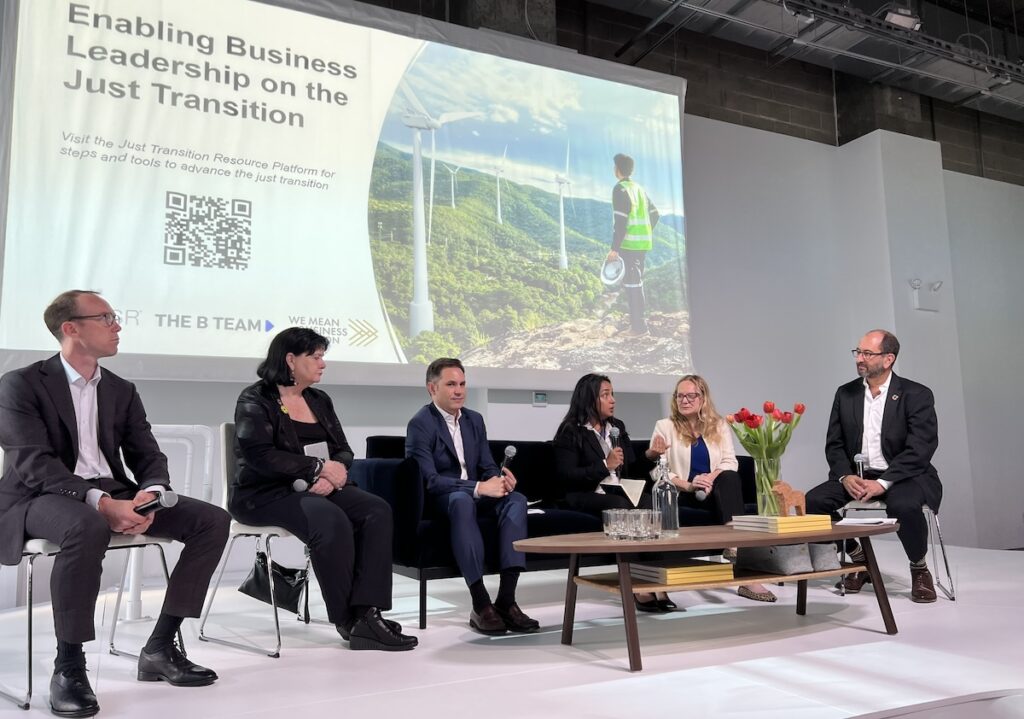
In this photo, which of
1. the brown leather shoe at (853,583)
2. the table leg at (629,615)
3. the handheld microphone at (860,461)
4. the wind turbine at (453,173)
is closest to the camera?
the table leg at (629,615)

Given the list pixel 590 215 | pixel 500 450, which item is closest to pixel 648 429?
pixel 590 215

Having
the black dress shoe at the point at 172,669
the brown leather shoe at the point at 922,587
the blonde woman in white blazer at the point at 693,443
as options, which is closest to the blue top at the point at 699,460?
the blonde woman in white blazer at the point at 693,443

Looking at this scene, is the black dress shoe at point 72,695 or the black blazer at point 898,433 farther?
the black blazer at point 898,433

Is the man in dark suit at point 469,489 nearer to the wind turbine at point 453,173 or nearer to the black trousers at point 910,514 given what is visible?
the black trousers at point 910,514

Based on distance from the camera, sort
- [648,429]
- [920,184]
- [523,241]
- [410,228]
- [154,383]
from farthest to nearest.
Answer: [920,184] < [648,429] < [523,241] < [410,228] < [154,383]

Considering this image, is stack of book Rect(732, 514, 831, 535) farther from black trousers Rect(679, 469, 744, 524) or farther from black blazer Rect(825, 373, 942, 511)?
black blazer Rect(825, 373, 942, 511)

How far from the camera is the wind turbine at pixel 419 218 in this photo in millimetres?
4750

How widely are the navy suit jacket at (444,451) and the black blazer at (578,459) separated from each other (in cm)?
36

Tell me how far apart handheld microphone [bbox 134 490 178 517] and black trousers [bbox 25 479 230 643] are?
11 centimetres

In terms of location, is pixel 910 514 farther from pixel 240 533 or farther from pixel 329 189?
pixel 329 189

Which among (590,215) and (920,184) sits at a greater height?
(920,184)

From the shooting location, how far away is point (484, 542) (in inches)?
125

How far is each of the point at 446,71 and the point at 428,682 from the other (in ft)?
12.2

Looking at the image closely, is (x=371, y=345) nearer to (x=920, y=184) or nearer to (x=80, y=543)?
(x=80, y=543)
